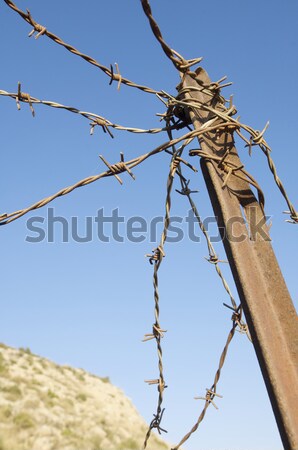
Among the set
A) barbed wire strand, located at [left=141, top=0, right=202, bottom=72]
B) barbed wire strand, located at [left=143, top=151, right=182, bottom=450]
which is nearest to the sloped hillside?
barbed wire strand, located at [left=143, top=151, right=182, bottom=450]

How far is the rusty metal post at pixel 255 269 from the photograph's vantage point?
51.5 inches

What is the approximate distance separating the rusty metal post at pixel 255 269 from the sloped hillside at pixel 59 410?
1304 cm

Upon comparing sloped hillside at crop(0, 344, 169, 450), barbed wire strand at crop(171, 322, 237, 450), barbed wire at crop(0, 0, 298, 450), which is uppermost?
sloped hillside at crop(0, 344, 169, 450)

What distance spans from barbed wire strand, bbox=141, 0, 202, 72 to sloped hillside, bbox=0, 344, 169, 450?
42.8 ft

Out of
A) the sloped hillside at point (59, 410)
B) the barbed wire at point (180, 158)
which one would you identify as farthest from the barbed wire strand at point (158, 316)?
the sloped hillside at point (59, 410)

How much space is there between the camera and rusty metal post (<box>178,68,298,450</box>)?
4.29 ft

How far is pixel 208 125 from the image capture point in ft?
5.38

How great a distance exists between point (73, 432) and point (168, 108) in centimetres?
1622

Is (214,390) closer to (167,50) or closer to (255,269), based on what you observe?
(255,269)

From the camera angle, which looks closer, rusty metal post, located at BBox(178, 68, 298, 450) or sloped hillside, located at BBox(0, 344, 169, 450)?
rusty metal post, located at BBox(178, 68, 298, 450)

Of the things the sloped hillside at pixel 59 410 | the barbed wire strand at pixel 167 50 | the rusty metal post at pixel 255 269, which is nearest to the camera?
the rusty metal post at pixel 255 269

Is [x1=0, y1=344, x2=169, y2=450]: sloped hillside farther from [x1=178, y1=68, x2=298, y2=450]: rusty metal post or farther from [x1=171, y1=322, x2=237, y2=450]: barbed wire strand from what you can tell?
[x1=178, y1=68, x2=298, y2=450]: rusty metal post

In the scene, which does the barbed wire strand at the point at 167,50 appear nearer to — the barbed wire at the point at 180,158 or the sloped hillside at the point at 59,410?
the barbed wire at the point at 180,158

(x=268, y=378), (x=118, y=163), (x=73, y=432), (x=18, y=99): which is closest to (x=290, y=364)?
(x=268, y=378)
